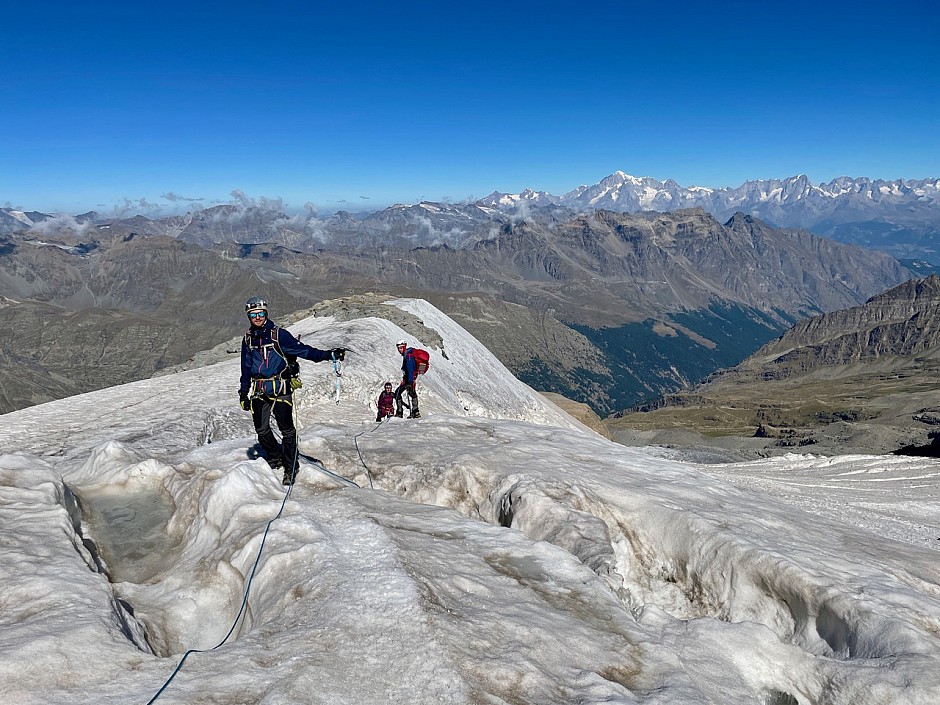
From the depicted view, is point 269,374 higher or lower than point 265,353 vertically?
lower

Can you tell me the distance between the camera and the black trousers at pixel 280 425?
15406 mm

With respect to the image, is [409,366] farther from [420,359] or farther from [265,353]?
[265,353]

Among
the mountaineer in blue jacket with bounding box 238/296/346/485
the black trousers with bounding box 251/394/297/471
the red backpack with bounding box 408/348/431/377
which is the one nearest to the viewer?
the mountaineer in blue jacket with bounding box 238/296/346/485

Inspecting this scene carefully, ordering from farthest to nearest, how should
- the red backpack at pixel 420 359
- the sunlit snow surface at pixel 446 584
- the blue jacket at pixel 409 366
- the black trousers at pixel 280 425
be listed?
1. the blue jacket at pixel 409 366
2. the red backpack at pixel 420 359
3. the black trousers at pixel 280 425
4. the sunlit snow surface at pixel 446 584

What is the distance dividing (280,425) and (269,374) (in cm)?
154

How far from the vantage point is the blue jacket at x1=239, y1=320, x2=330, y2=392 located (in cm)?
1520


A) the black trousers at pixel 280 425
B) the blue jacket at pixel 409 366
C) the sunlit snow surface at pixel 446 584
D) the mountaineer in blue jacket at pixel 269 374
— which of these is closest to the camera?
the sunlit snow surface at pixel 446 584

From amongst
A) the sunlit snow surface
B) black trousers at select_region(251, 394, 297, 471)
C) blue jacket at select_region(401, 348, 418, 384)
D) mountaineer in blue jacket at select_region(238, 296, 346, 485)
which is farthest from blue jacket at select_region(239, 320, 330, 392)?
blue jacket at select_region(401, 348, 418, 384)

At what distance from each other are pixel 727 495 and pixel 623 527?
4991 mm

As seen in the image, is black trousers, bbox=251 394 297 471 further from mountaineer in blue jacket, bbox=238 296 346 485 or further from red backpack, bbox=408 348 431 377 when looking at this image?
red backpack, bbox=408 348 431 377

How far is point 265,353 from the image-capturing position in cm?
1523

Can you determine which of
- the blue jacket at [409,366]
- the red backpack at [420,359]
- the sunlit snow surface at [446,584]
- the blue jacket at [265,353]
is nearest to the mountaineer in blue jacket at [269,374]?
the blue jacket at [265,353]

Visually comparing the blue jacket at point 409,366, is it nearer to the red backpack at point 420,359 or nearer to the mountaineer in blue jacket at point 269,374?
the red backpack at point 420,359

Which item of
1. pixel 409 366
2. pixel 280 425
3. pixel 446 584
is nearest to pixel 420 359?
pixel 409 366
